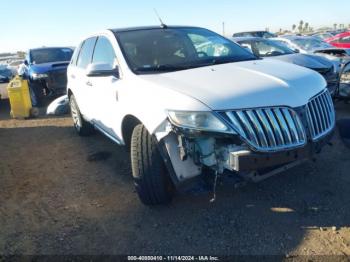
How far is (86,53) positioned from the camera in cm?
515

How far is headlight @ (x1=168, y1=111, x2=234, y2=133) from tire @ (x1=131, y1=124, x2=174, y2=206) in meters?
0.42

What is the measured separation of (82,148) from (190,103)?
338 cm

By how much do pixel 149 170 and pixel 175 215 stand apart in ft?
1.73

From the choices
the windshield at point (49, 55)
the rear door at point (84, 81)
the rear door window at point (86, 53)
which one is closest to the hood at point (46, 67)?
the windshield at point (49, 55)

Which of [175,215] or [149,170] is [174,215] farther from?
[149,170]

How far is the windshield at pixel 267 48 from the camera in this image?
802 cm

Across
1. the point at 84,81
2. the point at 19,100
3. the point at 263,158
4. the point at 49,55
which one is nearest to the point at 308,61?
the point at 84,81

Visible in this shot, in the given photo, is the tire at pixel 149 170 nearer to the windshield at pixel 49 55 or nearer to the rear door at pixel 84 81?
the rear door at pixel 84 81

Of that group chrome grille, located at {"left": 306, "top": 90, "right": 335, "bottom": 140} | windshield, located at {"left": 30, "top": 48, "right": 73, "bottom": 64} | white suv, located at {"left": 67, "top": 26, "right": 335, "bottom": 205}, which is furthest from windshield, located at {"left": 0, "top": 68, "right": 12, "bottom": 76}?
chrome grille, located at {"left": 306, "top": 90, "right": 335, "bottom": 140}

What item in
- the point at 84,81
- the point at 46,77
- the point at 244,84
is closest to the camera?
the point at 244,84

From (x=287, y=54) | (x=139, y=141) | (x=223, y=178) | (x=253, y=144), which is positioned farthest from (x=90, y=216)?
(x=287, y=54)

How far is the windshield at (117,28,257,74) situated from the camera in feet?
11.8

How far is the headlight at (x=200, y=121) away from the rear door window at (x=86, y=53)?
2615mm

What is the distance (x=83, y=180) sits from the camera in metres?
4.30
